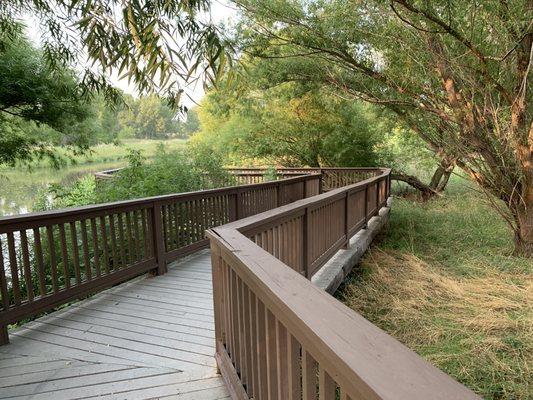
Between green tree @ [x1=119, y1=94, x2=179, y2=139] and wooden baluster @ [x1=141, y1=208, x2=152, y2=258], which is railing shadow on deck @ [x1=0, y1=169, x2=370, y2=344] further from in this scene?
green tree @ [x1=119, y1=94, x2=179, y2=139]

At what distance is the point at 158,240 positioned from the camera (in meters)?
4.31

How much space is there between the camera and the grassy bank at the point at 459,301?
297 cm

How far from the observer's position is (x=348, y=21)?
6418 mm

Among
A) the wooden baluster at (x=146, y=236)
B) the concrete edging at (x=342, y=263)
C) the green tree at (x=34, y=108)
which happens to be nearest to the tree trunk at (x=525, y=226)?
the concrete edging at (x=342, y=263)

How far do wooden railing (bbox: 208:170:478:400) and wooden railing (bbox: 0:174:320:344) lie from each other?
65.6 inches

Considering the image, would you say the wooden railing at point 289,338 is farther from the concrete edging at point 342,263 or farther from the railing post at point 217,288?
the concrete edging at point 342,263

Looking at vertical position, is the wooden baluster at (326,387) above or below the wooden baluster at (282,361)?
above

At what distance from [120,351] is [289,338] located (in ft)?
6.43

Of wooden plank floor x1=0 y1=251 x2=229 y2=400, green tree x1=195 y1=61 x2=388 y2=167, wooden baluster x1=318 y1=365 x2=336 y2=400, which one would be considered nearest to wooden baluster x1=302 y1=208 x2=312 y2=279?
wooden plank floor x1=0 y1=251 x2=229 y2=400

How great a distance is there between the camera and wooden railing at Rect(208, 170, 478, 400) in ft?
2.44

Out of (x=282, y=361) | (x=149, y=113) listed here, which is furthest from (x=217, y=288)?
(x=149, y=113)

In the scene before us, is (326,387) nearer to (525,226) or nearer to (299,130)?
(525,226)

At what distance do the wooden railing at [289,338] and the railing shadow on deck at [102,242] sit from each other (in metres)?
1.67

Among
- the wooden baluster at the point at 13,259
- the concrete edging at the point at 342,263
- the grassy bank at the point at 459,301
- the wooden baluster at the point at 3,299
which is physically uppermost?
the wooden baluster at the point at 13,259
